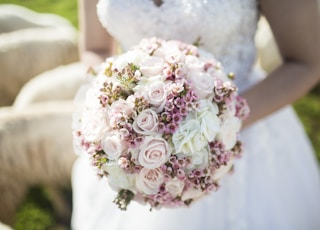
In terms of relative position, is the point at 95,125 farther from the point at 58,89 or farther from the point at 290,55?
the point at 58,89

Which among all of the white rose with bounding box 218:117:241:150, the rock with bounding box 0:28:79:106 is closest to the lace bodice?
the white rose with bounding box 218:117:241:150

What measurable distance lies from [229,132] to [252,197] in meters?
0.48

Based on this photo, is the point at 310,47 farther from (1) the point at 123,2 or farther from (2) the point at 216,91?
(1) the point at 123,2

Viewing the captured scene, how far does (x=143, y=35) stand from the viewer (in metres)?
1.36

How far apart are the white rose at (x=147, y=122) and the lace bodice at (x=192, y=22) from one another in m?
0.41

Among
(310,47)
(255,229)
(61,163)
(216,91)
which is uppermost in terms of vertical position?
(310,47)

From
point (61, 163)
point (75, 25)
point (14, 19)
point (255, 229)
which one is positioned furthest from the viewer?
point (75, 25)

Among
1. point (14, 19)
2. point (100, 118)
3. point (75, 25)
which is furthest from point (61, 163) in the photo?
point (75, 25)

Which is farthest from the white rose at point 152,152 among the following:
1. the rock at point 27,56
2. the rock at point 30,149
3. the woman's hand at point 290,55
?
the rock at point 27,56

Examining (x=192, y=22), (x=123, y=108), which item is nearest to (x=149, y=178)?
(x=123, y=108)

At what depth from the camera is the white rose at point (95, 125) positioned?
1.04 m

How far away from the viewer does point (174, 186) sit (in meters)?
1.05

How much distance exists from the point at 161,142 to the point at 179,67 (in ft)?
0.58

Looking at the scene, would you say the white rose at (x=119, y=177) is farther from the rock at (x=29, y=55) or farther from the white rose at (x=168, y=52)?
the rock at (x=29, y=55)
